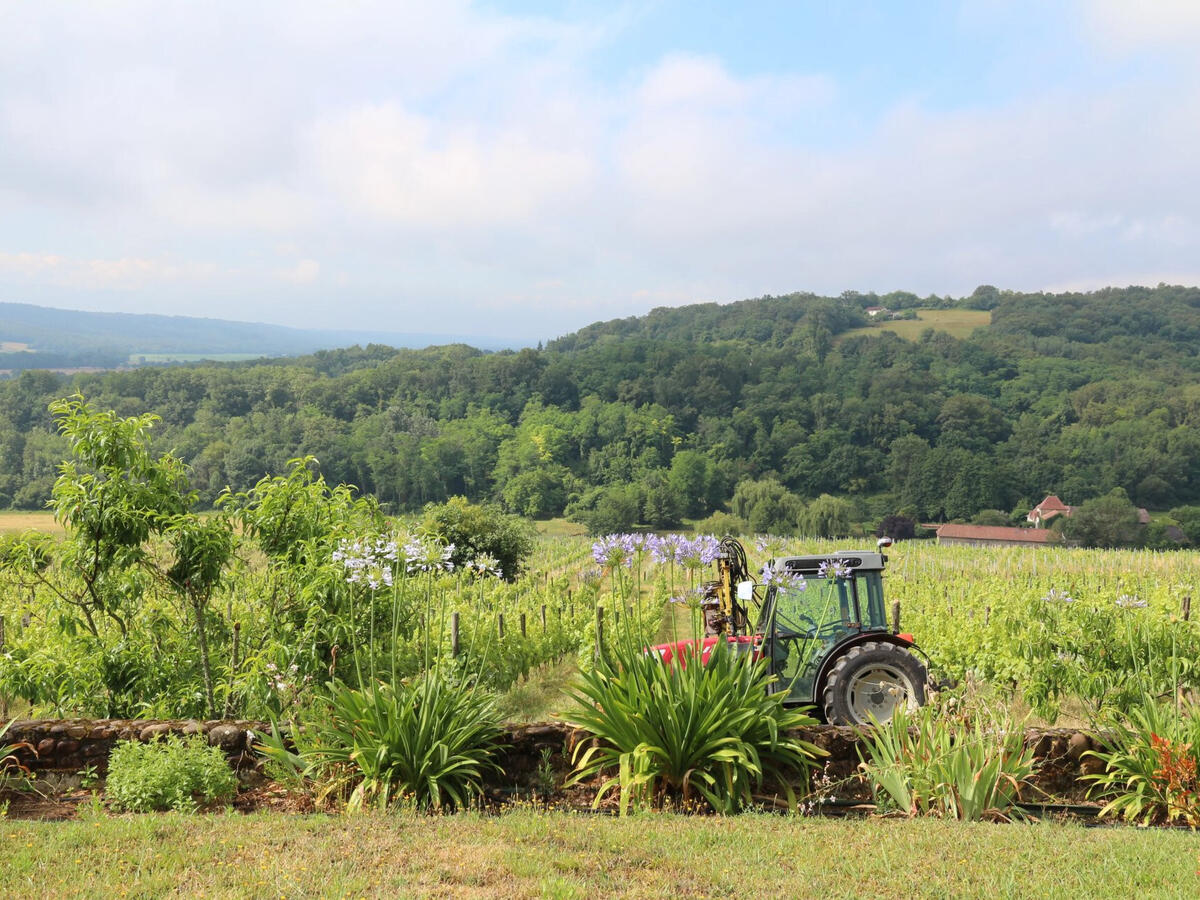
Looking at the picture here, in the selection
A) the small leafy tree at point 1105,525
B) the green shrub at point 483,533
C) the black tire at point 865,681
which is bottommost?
the small leafy tree at point 1105,525

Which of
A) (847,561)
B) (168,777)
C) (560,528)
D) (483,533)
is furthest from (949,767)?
(560,528)

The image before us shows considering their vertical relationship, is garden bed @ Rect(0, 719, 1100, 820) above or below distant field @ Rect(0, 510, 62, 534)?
above

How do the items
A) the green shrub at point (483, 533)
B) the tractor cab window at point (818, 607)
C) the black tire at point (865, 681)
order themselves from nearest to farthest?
the black tire at point (865, 681), the tractor cab window at point (818, 607), the green shrub at point (483, 533)

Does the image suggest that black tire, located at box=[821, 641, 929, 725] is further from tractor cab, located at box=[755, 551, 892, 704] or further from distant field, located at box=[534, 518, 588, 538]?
distant field, located at box=[534, 518, 588, 538]

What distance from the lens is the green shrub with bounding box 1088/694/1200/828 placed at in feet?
17.6

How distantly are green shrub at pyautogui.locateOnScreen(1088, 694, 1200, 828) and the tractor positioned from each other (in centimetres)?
160

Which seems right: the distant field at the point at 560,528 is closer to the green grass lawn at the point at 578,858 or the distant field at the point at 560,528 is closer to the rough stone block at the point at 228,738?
the rough stone block at the point at 228,738

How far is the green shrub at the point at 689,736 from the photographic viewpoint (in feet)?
18.0

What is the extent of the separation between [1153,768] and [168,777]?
625 cm

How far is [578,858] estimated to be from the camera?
4332 mm

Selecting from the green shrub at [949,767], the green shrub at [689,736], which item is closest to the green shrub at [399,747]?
the green shrub at [689,736]

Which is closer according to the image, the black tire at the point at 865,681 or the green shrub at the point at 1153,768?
the green shrub at the point at 1153,768

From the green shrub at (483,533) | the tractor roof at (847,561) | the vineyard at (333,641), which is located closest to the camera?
the vineyard at (333,641)

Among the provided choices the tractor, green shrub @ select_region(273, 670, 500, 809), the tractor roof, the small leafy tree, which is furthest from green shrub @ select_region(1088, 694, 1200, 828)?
the small leafy tree
